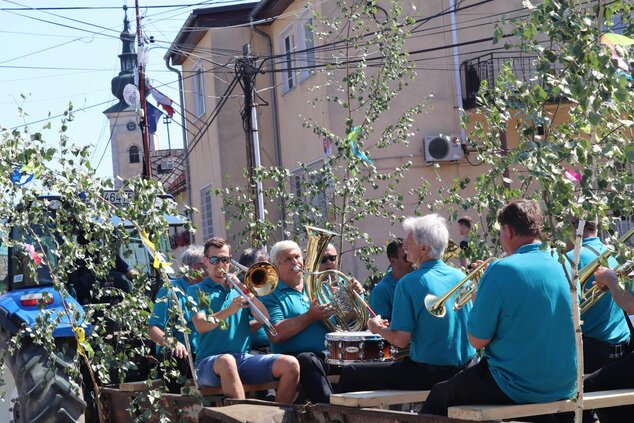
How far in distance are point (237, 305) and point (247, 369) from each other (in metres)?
0.48

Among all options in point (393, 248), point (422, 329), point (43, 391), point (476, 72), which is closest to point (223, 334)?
point (43, 391)

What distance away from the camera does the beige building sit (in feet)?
59.0

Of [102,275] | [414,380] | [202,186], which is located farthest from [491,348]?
[202,186]

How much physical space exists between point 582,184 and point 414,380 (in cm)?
236

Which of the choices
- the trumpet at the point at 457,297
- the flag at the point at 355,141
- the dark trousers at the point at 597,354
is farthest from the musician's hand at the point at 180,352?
the flag at the point at 355,141

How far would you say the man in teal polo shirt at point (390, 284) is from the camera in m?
7.86

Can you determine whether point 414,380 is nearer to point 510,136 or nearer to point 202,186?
point 510,136

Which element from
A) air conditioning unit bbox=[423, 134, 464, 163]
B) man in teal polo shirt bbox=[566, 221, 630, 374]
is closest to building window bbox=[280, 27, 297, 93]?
air conditioning unit bbox=[423, 134, 464, 163]

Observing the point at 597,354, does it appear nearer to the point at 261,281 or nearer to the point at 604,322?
the point at 604,322

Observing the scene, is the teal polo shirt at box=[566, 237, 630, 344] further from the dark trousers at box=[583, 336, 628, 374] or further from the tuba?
the tuba

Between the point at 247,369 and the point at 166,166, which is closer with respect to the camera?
the point at 247,369

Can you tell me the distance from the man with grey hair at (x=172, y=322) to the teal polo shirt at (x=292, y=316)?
575 millimetres

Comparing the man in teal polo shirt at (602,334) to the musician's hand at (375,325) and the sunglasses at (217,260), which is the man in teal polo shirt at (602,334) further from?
the sunglasses at (217,260)

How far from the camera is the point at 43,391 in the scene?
793 centimetres
